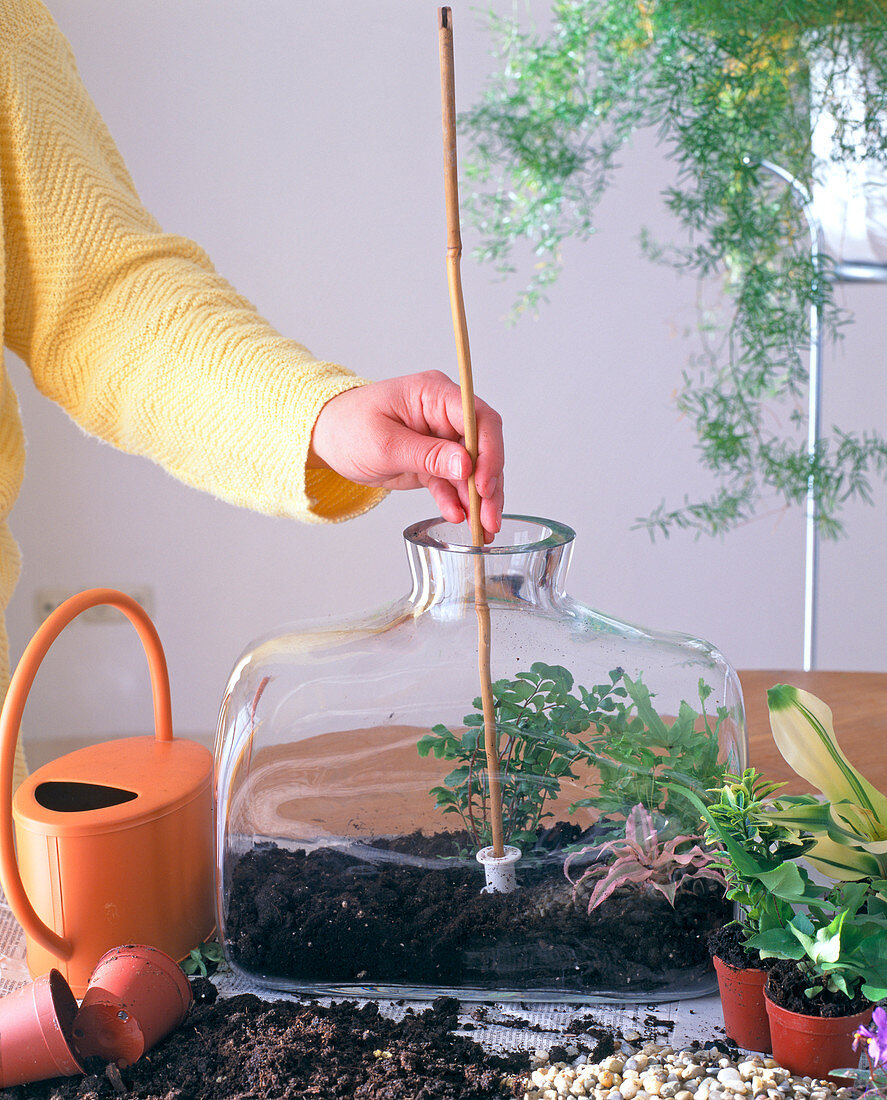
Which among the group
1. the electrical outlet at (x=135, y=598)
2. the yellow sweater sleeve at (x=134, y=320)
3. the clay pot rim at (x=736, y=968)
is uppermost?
the yellow sweater sleeve at (x=134, y=320)

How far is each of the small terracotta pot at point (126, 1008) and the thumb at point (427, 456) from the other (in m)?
0.34

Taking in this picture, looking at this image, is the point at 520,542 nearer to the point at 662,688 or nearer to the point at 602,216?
the point at 662,688

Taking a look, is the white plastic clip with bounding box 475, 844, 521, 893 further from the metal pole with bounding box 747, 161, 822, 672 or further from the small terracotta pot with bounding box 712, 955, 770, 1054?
the metal pole with bounding box 747, 161, 822, 672

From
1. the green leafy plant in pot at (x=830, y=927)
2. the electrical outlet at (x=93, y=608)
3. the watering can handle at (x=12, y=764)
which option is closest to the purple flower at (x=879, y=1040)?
the green leafy plant in pot at (x=830, y=927)

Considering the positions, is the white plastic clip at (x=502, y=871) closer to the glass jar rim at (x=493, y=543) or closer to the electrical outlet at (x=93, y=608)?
the glass jar rim at (x=493, y=543)

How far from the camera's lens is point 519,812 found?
2.05ft

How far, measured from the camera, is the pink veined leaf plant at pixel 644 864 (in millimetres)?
592

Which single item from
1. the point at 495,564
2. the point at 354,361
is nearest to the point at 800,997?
the point at 495,564

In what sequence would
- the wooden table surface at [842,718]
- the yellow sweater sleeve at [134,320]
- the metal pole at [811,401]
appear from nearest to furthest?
the yellow sweater sleeve at [134,320] → the wooden table surface at [842,718] → the metal pole at [811,401]

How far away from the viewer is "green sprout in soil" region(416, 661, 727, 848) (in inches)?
24.3

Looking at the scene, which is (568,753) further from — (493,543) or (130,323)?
(130,323)

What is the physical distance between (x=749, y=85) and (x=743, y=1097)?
5.45 ft

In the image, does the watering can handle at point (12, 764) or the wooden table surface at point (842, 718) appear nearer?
the watering can handle at point (12, 764)

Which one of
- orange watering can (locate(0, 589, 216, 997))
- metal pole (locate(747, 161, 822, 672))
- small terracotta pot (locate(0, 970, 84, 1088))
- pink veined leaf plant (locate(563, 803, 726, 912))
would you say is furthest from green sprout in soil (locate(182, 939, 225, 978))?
metal pole (locate(747, 161, 822, 672))
